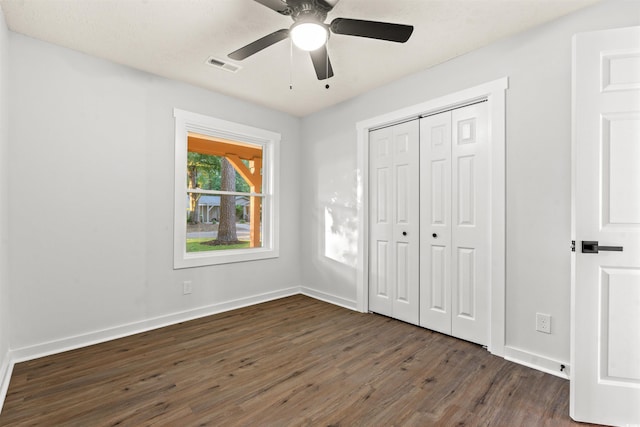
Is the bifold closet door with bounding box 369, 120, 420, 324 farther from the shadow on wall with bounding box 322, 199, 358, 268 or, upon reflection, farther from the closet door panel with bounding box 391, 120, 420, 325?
A: the shadow on wall with bounding box 322, 199, 358, 268

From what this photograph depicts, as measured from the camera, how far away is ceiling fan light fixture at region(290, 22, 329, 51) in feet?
5.89

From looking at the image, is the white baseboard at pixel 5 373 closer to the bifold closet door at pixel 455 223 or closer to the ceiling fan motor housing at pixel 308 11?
the ceiling fan motor housing at pixel 308 11

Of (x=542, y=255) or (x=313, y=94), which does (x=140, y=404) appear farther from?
(x=313, y=94)

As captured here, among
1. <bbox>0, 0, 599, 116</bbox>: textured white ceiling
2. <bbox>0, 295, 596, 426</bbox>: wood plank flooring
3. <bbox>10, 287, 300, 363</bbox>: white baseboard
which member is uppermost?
<bbox>0, 0, 599, 116</bbox>: textured white ceiling

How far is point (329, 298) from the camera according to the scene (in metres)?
3.98

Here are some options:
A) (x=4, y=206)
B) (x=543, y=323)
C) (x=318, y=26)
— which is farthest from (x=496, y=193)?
(x=4, y=206)

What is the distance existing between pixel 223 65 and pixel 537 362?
144 inches

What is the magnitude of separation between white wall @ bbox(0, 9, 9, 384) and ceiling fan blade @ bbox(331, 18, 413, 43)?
2.31m

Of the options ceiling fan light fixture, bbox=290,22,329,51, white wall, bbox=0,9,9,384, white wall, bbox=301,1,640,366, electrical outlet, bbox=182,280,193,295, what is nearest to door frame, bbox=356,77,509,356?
white wall, bbox=301,1,640,366

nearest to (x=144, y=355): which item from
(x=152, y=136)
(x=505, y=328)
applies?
(x=152, y=136)

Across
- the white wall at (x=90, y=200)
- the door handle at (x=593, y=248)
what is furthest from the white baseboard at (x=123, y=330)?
the door handle at (x=593, y=248)

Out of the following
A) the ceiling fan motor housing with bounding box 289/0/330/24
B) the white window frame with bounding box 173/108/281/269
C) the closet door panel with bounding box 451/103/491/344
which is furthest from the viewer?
the white window frame with bounding box 173/108/281/269

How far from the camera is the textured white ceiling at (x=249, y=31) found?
2.08m

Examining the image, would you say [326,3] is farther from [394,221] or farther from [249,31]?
[394,221]
